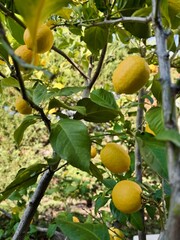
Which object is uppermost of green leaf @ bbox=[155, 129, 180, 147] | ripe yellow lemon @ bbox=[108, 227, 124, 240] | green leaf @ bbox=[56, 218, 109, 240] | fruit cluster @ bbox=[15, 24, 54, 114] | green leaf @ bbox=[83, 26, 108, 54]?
green leaf @ bbox=[83, 26, 108, 54]

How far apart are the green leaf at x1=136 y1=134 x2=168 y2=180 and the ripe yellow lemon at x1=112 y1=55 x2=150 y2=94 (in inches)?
3.9

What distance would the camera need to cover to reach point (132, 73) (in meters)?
0.48

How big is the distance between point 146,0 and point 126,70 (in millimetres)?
197

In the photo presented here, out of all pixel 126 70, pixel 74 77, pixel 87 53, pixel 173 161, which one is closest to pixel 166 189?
pixel 126 70

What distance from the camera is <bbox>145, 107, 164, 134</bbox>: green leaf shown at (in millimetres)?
455

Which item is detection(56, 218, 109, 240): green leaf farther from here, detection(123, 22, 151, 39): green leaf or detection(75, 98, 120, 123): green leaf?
detection(123, 22, 151, 39): green leaf

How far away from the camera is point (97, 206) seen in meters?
0.97

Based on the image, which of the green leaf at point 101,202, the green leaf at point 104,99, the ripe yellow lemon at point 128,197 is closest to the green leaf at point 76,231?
the ripe yellow lemon at point 128,197

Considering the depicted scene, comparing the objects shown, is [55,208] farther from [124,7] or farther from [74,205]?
[124,7]

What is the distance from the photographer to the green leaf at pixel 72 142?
0.45 meters

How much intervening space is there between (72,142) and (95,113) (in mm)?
103

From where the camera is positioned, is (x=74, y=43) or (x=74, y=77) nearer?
(x=74, y=43)

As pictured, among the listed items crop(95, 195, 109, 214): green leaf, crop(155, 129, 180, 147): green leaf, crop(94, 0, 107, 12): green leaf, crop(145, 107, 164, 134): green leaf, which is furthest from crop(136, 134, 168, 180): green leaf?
crop(95, 195, 109, 214): green leaf

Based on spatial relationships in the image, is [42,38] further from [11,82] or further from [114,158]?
[114,158]
